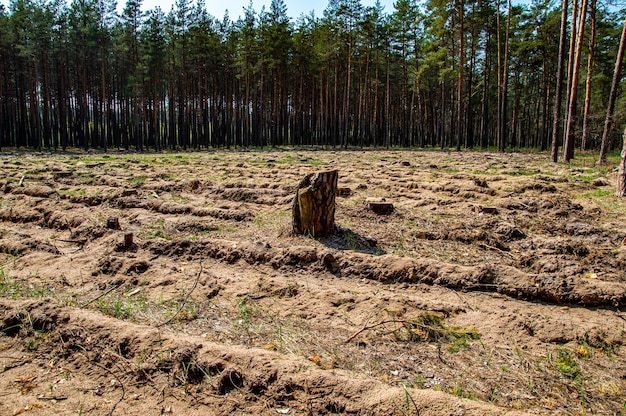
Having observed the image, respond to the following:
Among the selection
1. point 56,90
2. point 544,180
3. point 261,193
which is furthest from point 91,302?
point 56,90

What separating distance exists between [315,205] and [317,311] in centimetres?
220

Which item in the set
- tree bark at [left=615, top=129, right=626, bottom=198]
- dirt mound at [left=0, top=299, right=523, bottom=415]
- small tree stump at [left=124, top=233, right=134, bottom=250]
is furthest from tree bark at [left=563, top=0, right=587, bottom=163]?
dirt mound at [left=0, top=299, right=523, bottom=415]

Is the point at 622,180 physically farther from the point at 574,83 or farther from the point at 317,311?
the point at 574,83

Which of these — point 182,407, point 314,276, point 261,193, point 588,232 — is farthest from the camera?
point 261,193

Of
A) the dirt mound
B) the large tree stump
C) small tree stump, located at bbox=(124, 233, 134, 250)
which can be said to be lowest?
the dirt mound

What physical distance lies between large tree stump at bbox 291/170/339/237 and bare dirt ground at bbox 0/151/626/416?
0.24 m

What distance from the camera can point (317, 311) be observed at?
3979 millimetres

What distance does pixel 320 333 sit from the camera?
141 inches

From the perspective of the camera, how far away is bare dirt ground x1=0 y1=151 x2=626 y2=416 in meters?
2.69

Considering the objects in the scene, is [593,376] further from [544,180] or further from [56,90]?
[56,90]

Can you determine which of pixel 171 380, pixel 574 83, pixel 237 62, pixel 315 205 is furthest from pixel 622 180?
pixel 237 62

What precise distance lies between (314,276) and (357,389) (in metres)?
2.32

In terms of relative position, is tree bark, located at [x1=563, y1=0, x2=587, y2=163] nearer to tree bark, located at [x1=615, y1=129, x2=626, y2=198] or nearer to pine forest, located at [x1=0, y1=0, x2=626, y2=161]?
tree bark, located at [x1=615, y1=129, x2=626, y2=198]

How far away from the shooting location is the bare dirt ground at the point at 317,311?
2693 millimetres
